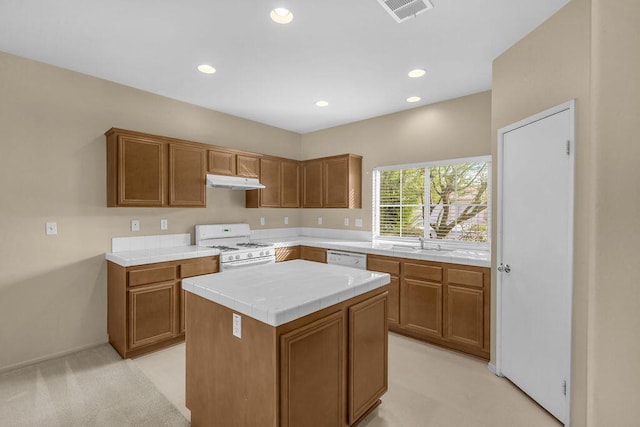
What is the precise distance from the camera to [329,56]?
9.00 feet

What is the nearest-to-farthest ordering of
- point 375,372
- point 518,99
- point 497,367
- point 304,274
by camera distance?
1. point 375,372
2. point 304,274
3. point 518,99
4. point 497,367

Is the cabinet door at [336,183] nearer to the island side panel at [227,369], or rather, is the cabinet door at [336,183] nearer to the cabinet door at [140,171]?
the cabinet door at [140,171]

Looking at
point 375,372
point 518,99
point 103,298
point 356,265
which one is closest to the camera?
point 375,372

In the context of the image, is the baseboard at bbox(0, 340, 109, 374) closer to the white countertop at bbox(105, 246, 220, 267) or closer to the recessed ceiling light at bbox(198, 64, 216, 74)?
the white countertop at bbox(105, 246, 220, 267)

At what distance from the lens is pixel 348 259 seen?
393 cm

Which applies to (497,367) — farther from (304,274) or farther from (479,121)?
(479,121)

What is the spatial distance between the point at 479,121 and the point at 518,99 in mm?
1022

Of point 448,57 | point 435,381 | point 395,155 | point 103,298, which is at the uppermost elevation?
point 448,57

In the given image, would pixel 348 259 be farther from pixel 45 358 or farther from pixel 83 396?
pixel 45 358

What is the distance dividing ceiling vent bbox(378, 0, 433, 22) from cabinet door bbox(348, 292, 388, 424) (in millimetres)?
1987

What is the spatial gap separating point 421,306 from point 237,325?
2377 mm

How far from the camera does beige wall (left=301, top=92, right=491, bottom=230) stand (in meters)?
3.54

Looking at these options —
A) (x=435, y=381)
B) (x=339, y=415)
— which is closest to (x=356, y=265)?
(x=435, y=381)

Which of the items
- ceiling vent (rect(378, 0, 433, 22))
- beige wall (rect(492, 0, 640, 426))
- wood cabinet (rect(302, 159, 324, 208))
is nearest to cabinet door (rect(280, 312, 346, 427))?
beige wall (rect(492, 0, 640, 426))
